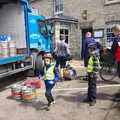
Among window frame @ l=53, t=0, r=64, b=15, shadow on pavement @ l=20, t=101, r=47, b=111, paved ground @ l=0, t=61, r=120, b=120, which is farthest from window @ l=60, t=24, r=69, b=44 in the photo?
shadow on pavement @ l=20, t=101, r=47, b=111

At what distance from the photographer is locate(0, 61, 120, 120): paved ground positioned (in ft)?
20.3

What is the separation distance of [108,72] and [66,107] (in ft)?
12.7

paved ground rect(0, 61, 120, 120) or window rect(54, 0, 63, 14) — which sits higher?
window rect(54, 0, 63, 14)

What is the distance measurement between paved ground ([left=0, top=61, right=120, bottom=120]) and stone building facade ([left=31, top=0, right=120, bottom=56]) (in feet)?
33.5

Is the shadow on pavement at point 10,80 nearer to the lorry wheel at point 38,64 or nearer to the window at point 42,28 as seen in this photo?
the lorry wheel at point 38,64

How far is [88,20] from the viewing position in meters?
19.4

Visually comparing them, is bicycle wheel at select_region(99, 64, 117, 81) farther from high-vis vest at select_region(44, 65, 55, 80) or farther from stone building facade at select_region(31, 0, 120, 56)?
stone building facade at select_region(31, 0, 120, 56)

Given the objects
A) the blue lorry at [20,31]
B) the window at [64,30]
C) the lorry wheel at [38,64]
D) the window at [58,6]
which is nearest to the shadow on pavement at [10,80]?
the blue lorry at [20,31]

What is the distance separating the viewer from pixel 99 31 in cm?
1880

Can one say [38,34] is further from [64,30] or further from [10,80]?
[64,30]

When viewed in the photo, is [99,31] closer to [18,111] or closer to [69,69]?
[69,69]

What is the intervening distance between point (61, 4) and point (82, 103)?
50.2 feet

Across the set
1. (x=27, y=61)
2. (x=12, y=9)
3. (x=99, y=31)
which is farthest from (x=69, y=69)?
(x=99, y=31)

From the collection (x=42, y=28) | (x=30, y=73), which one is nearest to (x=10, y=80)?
(x=30, y=73)
